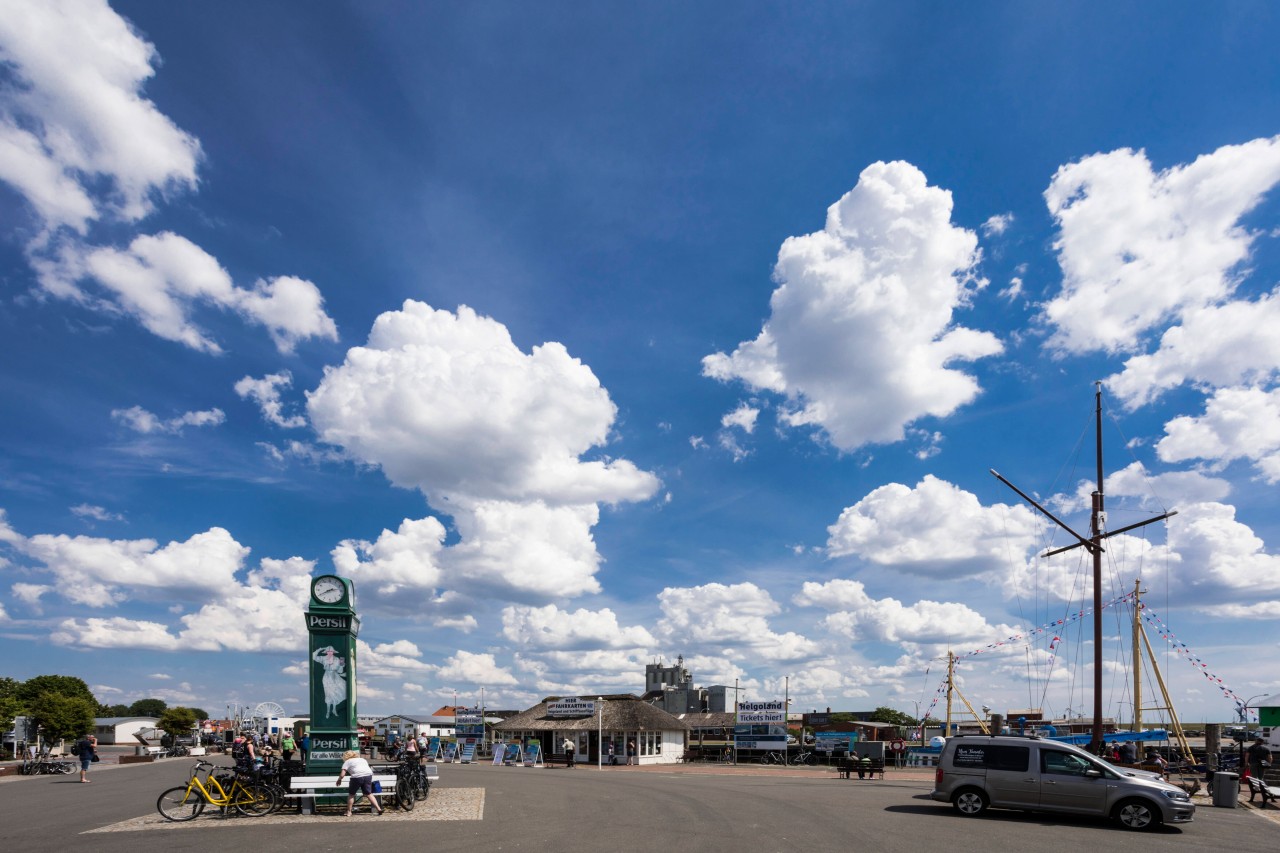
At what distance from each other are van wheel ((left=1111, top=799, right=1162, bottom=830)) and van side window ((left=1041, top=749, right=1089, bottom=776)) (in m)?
0.83

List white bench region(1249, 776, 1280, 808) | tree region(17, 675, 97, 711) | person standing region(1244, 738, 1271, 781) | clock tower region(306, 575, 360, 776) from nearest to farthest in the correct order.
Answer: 1. clock tower region(306, 575, 360, 776)
2. white bench region(1249, 776, 1280, 808)
3. person standing region(1244, 738, 1271, 781)
4. tree region(17, 675, 97, 711)

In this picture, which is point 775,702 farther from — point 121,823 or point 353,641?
point 121,823

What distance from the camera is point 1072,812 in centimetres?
1584

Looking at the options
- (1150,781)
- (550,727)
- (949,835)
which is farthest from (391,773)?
(550,727)

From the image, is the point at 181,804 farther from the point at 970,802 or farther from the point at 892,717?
the point at 892,717

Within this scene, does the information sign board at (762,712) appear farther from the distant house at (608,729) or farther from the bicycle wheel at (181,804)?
the bicycle wheel at (181,804)

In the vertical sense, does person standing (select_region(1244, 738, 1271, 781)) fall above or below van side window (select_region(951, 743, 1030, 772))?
below

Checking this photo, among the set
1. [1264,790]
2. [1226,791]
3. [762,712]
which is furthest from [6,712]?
[1264,790]

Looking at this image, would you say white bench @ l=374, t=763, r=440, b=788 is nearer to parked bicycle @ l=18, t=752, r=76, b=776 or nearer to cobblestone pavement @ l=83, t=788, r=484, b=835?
cobblestone pavement @ l=83, t=788, r=484, b=835

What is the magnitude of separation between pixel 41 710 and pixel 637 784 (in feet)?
248

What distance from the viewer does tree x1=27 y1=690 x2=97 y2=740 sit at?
74.3m

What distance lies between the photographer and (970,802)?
16969 mm

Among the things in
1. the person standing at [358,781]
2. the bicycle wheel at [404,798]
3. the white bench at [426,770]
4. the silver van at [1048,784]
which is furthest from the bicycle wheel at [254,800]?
the silver van at [1048,784]

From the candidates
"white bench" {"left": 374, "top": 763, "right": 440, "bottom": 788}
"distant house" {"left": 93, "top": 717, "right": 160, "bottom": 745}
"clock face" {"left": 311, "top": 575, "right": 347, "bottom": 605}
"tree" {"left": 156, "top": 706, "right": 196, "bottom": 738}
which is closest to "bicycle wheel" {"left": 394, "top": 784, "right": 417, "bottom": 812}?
"white bench" {"left": 374, "top": 763, "right": 440, "bottom": 788}
